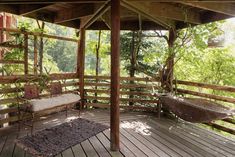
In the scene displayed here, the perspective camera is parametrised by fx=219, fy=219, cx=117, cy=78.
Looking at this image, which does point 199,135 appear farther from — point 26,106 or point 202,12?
point 26,106

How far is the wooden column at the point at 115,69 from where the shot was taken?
3287 mm

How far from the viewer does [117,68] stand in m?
3.35

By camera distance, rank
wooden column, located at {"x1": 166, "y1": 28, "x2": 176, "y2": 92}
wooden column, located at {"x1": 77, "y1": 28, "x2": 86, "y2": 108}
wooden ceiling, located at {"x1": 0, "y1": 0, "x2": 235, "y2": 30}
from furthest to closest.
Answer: wooden column, located at {"x1": 77, "y1": 28, "x2": 86, "y2": 108} < wooden column, located at {"x1": 166, "y1": 28, "x2": 176, "y2": 92} < wooden ceiling, located at {"x1": 0, "y1": 0, "x2": 235, "y2": 30}

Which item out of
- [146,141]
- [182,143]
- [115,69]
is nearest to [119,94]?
[146,141]

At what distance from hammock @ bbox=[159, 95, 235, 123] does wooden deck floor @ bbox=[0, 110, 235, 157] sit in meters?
0.42

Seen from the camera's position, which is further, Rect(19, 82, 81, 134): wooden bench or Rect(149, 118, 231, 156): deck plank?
Rect(19, 82, 81, 134): wooden bench

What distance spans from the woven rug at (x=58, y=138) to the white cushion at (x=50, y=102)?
0.51 m

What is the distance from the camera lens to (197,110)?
3.89 meters

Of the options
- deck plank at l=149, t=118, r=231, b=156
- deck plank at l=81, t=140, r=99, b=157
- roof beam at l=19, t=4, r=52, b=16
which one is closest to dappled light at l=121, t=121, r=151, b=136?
deck plank at l=149, t=118, r=231, b=156

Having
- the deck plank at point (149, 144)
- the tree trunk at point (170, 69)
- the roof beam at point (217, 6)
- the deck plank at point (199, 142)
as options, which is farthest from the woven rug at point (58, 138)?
the roof beam at point (217, 6)

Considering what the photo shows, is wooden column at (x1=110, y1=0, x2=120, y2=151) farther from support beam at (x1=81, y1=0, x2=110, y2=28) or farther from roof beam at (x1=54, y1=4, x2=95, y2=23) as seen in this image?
roof beam at (x1=54, y1=4, x2=95, y2=23)

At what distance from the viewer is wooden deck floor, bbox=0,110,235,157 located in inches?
131

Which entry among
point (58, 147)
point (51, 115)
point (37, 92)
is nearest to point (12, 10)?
→ point (37, 92)

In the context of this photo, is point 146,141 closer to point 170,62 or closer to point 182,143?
point 182,143
